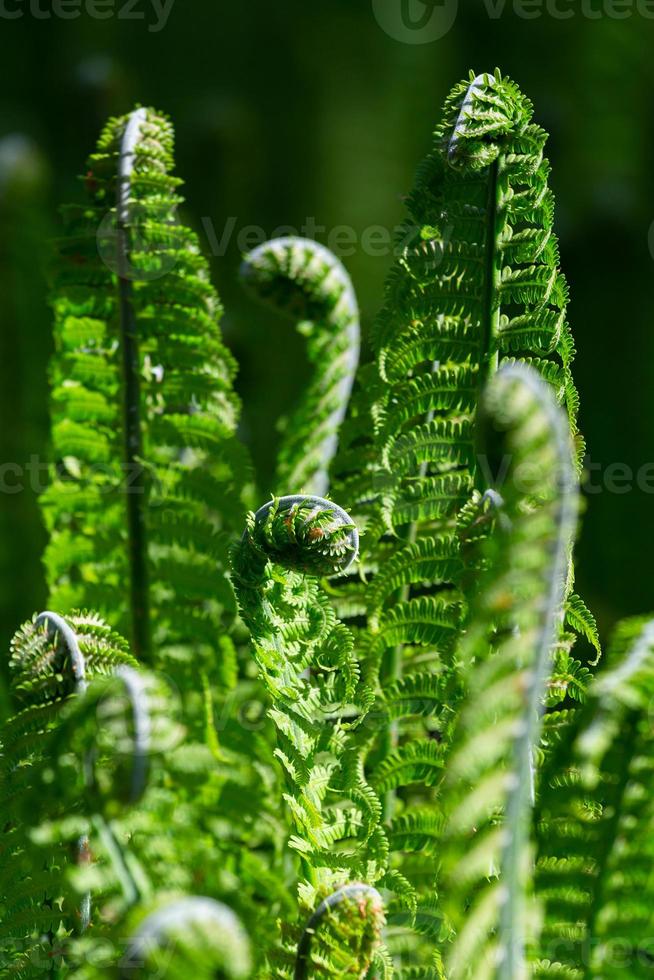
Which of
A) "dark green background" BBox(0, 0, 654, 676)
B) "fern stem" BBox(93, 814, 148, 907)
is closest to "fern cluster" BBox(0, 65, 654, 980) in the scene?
→ "fern stem" BBox(93, 814, 148, 907)

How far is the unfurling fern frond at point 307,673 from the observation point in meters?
0.67

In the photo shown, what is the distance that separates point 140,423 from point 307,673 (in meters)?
0.30

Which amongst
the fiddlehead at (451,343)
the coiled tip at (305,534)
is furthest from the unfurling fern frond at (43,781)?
the fiddlehead at (451,343)

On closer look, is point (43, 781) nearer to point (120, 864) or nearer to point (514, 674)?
point (120, 864)

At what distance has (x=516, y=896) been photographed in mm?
446

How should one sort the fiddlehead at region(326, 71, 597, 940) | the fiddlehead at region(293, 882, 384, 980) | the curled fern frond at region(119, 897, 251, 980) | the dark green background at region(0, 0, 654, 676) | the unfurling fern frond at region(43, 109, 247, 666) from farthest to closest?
the dark green background at region(0, 0, 654, 676) < the unfurling fern frond at region(43, 109, 247, 666) < the fiddlehead at region(326, 71, 597, 940) < the fiddlehead at region(293, 882, 384, 980) < the curled fern frond at region(119, 897, 251, 980)

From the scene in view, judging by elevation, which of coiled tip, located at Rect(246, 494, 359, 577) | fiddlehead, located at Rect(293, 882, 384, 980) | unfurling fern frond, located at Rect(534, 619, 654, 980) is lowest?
fiddlehead, located at Rect(293, 882, 384, 980)

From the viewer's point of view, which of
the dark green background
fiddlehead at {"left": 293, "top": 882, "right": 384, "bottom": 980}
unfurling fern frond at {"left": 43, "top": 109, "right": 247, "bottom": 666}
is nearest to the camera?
fiddlehead at {"left": 293, "top": 882, "right": 384, "bottom": 980}

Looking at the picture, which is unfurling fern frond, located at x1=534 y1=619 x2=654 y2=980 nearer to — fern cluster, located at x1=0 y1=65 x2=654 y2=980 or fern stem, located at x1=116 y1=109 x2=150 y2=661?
fern cluster, located at x1=0 y1=65 x2=654 y2=980

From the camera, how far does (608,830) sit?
0.55 meters

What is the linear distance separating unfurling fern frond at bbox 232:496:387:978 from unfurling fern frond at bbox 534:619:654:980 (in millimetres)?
148

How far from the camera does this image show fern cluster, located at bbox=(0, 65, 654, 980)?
47 centimetres

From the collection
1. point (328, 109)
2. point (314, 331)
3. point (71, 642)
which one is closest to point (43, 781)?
point (71, 642)

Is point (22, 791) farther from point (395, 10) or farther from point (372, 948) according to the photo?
point (395, 10)
